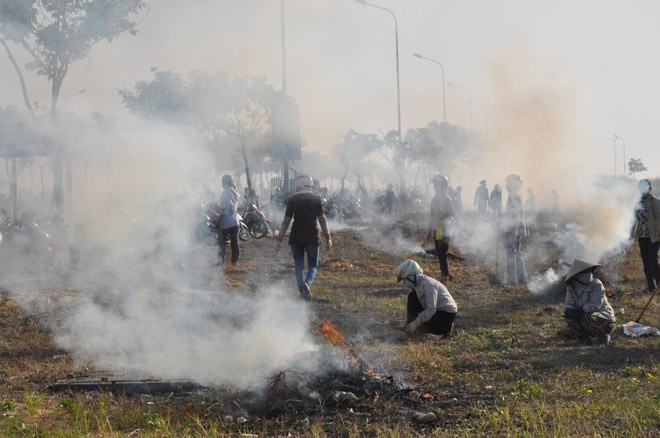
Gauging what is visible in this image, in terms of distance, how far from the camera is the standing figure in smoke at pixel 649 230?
1059 centimetres

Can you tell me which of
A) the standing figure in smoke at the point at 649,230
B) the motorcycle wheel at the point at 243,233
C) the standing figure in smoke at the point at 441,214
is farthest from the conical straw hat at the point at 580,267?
the motorcycle wheel at the point at 243,233

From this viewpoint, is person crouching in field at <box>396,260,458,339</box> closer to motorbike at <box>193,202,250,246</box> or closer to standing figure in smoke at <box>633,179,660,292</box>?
standing figure in smoke at <box>633,179,660,292</box>

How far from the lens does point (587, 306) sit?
7.38 m

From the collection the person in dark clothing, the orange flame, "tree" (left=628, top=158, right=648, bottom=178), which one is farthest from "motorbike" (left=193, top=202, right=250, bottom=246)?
"tree" (left=628, top=158, right=648, bottom=178)

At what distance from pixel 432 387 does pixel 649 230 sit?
6.65 meters

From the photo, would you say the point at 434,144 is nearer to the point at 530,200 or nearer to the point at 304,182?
the point at 530,200

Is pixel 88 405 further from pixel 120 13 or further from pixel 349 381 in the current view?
pixel 120 13

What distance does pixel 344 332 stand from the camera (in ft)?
26.7

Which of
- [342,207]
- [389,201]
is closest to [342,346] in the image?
[342,207]

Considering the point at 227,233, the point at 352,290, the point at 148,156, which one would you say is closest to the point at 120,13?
the point at 148,156

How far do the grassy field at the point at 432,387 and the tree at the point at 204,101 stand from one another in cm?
587

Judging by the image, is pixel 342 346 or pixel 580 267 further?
pixel 580 267

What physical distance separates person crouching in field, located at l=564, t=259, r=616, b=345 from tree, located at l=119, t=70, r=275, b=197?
358 inches

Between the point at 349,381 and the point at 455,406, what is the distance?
83 cm
